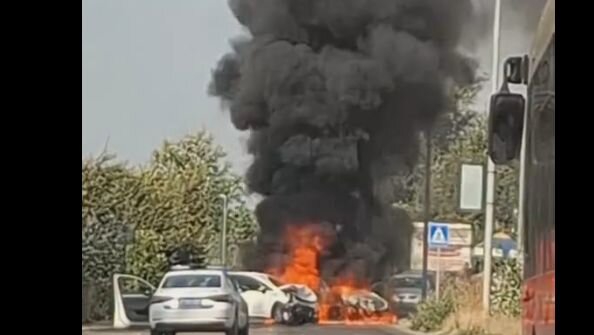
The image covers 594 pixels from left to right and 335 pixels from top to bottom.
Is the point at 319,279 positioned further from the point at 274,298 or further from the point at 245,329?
the point at 245,329

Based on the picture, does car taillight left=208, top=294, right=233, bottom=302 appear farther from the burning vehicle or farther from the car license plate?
the burning vehicle

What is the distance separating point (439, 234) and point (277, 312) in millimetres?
825

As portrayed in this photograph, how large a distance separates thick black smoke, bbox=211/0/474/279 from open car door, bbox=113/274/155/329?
1.57 ft

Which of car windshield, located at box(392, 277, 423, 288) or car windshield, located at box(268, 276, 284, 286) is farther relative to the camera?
car windshield, located at box(392, 277, 423, 288)

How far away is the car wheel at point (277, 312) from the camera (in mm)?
4602

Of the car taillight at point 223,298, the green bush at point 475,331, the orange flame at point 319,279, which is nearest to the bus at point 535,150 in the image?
the green bush at point 475,331

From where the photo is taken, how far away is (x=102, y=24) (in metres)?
4.69

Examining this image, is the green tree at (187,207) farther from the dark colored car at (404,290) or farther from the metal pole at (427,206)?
the metal pole at (427,206)

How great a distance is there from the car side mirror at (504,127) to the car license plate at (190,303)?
4.65 feet

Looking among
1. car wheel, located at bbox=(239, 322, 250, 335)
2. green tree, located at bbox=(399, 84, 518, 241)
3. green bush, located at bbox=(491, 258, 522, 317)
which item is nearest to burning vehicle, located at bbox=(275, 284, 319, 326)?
car wheel, located at bbox=(239, 322, 250, 335)

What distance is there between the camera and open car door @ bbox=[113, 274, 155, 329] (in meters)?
4.64

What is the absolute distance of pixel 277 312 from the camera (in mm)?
4641
